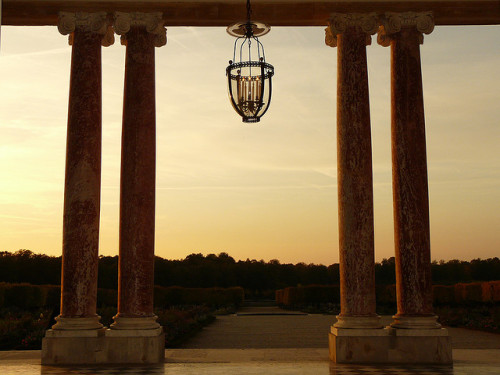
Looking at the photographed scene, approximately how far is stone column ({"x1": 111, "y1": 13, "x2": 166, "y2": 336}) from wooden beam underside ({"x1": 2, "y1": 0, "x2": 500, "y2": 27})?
6.14 feet

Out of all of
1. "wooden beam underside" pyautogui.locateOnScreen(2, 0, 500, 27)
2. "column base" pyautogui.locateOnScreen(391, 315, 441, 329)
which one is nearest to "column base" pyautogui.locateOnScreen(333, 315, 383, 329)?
"column base" pyautogui.locateOnScreen(391, 315, 441, 329)

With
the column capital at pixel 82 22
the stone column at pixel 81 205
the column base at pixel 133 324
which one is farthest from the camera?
the column capital at pixel 82 22

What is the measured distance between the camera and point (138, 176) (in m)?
73.4

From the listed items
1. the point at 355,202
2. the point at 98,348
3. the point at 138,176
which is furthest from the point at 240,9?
the point at 98,348

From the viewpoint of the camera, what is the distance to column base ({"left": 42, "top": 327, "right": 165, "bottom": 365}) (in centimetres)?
6906

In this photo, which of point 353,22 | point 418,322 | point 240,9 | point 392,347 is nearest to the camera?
point 392,347

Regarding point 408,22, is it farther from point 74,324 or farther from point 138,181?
point 74,324

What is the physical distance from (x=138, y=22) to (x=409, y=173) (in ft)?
116

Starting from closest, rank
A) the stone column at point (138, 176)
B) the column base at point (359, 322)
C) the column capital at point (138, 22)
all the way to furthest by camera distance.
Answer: the column base at point (359, 322) → the stone column at point (138, 176) → the column capital at point (138, 22)

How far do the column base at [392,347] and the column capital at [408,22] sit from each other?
33.9 m

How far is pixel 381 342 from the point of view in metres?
70.2

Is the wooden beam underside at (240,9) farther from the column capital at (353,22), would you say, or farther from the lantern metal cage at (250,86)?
the lantern metal cage at (250,86)

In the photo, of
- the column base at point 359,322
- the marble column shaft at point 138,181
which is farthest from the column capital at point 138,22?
the column base at point 359,322

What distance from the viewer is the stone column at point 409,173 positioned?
72375 mm
